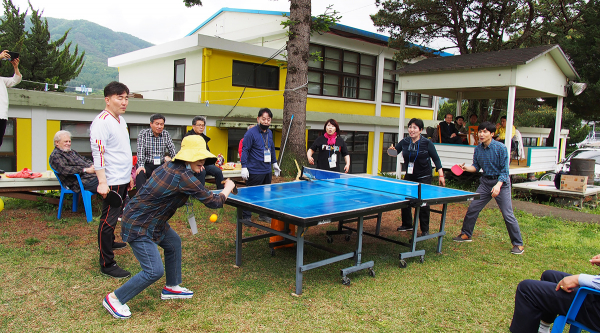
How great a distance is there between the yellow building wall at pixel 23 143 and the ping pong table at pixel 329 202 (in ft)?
24.9

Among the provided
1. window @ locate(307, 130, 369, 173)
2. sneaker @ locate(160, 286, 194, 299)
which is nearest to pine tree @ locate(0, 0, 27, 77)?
window @ locate(307, 130, 369, 173)

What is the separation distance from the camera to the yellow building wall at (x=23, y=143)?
394 inches

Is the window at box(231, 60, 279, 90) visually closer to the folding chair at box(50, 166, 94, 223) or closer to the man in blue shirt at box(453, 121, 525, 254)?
the folding chair at box(50, 166, 94, 223)

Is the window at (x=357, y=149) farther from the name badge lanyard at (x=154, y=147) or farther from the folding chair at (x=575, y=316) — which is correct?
the folding chair at (x=575, y=316)

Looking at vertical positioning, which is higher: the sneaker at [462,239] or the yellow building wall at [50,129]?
the yellow building wall at [50,129]

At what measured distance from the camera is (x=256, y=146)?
6887mm

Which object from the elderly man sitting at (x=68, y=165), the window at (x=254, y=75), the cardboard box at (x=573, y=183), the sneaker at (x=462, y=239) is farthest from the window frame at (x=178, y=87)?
the cardboard box at (x=573, y=183)

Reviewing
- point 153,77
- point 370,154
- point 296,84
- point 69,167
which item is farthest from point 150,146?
point 370,154

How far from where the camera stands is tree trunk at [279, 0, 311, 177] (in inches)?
404

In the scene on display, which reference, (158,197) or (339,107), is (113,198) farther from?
(339,107)

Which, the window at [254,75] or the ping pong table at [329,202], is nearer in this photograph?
the ping pong table at [329,202]

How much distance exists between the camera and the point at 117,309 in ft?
12.2

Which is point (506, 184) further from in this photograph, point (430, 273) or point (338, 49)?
point (338, 49)

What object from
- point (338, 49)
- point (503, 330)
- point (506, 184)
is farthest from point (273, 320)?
point (338, 49)
